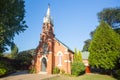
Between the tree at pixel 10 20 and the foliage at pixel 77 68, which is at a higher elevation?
the tree at pixel 10 20

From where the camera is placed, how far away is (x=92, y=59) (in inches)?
1505

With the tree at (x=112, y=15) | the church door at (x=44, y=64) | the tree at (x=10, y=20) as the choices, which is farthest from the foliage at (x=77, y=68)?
the tree at (x=112, y=15)

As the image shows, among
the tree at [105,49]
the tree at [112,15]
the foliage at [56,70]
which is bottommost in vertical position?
the foliage at [56,70]

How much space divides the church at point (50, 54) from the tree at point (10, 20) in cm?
761

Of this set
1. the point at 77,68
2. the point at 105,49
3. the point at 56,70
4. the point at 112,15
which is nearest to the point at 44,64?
the point at 56,70

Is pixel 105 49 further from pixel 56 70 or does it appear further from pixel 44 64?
pixel 44 64

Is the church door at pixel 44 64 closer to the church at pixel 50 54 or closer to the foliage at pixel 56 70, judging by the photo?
the church at pixel 50 54

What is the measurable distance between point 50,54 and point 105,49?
474 inches

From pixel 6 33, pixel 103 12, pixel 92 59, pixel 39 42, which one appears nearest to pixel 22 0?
pixel 6 33

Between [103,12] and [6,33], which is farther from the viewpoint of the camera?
[103,12]

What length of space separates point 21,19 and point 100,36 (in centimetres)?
1681

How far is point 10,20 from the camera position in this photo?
31391 mm

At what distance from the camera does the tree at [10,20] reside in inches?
1148

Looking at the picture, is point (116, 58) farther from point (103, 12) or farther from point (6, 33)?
point (103, 12)
